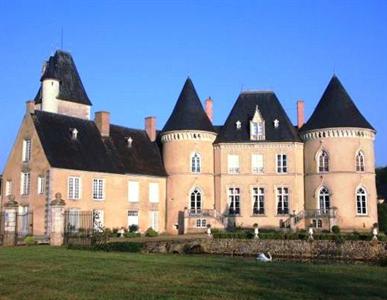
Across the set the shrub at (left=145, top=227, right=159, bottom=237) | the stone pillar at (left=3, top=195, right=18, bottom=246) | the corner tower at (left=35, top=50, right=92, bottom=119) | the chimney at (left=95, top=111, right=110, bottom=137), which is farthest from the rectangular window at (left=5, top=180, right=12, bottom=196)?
the corner tower at (left=35, top=50, right=92, bottom=119)

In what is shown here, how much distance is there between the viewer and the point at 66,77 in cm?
5344

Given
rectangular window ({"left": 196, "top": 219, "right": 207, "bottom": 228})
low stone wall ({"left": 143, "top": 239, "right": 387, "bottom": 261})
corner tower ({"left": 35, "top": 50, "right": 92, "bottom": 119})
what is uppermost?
corner tower ({"left": 35, "top": 50, "right": 92, "bottom": 119})

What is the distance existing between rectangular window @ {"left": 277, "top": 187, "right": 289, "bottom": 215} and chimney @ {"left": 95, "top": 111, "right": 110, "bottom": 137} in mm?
14150

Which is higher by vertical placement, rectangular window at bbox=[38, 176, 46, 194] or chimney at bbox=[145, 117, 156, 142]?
chimney at bbox=[145, 117, 156, 142]

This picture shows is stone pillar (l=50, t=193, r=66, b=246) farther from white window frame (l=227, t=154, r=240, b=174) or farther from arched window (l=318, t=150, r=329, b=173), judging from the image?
arched window (l=318, t=150, r=329, b=173)

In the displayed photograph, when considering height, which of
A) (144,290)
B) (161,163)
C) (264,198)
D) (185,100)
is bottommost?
(144,290)

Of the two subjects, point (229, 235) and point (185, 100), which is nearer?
point (229, 235)

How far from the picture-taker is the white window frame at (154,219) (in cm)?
4272

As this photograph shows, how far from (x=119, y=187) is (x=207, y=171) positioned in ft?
24.4

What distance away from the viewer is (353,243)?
27688 mm

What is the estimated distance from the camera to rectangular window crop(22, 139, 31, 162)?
37.7 meters

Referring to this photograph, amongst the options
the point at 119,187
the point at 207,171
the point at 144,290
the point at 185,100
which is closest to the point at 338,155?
the point at 207,171

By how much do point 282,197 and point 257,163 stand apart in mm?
3264

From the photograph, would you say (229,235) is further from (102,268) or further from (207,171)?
(102,268)
